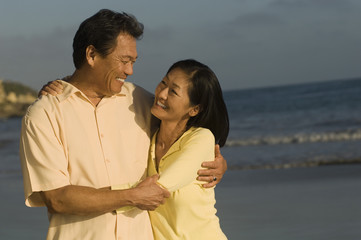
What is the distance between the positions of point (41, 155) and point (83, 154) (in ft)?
0.73

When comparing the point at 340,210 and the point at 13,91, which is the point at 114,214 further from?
the point at 13,91

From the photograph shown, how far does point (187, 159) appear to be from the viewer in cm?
299

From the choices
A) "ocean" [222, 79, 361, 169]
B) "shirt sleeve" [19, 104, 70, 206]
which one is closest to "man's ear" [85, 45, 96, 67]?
"shirt sleeve" [19, 104, 70, 206]

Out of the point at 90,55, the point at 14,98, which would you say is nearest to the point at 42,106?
the point at 90,55

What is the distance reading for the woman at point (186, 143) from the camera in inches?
120

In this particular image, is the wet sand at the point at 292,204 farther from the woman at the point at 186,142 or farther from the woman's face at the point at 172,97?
the woman's face at the point at 172,97

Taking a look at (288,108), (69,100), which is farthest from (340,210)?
(288,108)

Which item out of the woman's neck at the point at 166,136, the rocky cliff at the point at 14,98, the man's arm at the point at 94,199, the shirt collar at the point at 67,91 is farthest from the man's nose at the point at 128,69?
the rocky cliff at the point at 14,98

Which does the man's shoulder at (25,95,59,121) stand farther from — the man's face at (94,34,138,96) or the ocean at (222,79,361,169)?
the ocean at (222,79,361,169)

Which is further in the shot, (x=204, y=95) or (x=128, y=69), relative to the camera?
(x=204, y=95)

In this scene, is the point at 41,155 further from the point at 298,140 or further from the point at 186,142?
the point at 298,140

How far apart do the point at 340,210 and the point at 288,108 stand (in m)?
23.2

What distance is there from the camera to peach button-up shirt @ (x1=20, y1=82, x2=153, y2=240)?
278 centimetres

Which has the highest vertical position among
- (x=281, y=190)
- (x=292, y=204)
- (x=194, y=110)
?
(x=194, y=110)
